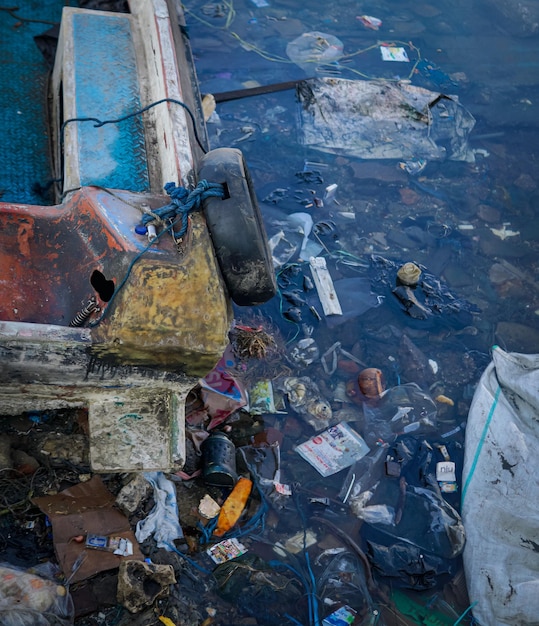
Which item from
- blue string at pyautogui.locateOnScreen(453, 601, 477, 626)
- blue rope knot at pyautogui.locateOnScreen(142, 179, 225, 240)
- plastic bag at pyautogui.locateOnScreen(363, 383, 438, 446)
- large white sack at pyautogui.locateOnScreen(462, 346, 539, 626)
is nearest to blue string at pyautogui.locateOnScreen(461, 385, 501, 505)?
large white sack at pyautogui.locateOnScreen(462, 346, 539, 626)

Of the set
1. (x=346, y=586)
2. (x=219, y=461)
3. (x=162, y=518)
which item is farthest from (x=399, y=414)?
(x=162, y=518)

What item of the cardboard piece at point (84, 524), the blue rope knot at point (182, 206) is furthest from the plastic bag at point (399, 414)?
the blue rope knot at point (182, 206)

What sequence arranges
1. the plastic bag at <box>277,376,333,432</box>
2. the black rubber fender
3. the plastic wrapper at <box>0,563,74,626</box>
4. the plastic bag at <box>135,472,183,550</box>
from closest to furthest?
the plastic wrapper at <box>0,563,74,626</box> < the black rubber fender < the plastic bag at <box>135,472,183,550</box> < the plastic bag at <box>277,376,333,432</box>

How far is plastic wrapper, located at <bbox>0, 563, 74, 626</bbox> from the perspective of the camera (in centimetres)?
248

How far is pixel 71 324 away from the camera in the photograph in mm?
2861

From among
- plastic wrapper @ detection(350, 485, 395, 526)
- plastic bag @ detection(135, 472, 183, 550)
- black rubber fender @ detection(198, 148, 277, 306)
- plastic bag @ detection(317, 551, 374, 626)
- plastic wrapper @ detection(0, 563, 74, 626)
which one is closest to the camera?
plastic wrapper @ detection(0, 563, 74, 626)

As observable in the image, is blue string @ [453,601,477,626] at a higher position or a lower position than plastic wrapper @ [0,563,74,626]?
lower

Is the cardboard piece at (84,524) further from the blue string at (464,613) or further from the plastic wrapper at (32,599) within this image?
the blue string at (464,613)

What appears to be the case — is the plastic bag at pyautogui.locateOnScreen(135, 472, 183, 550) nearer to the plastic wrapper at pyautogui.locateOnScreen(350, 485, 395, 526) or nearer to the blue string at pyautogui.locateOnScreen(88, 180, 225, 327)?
the plastic wrapper at pyautogui.locateOnScreen(350, 485, 395, 526)

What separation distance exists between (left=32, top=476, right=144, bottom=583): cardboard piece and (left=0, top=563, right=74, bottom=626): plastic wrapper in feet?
0.39

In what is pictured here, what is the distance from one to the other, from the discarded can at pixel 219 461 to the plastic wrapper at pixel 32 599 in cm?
97

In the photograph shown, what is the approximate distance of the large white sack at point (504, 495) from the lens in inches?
131

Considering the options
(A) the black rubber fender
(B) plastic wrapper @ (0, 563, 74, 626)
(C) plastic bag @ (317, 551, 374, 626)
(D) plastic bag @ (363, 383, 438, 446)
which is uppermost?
(A) the black rubber fender

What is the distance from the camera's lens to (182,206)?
281 cm
